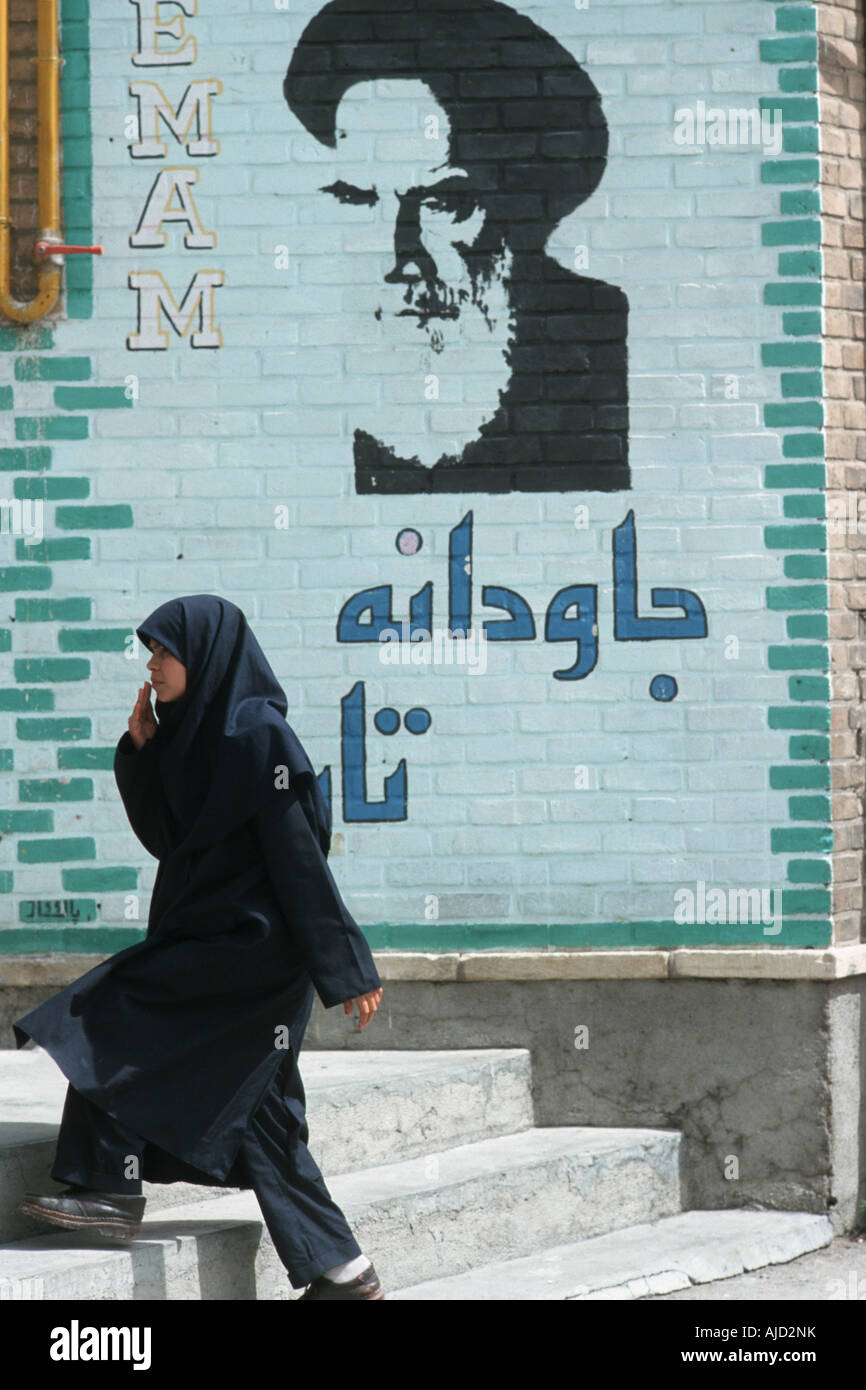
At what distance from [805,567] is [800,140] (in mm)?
1456

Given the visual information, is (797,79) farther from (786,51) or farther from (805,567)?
(805,567)

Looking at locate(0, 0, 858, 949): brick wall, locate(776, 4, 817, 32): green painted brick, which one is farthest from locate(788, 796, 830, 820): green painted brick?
locate(776, 4, 817, 32): green painted brick

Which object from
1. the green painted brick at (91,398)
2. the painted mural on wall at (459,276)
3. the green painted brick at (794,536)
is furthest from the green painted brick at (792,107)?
the green painted brick at (91,398)

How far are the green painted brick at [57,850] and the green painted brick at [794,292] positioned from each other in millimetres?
2968

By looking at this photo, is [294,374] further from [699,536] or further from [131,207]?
[699,536]

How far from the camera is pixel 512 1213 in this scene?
482 centimetres

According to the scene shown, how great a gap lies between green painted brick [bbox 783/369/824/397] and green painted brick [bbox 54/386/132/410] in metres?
2.24

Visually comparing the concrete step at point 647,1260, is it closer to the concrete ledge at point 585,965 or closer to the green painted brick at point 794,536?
the concrete ledge at point 585,965

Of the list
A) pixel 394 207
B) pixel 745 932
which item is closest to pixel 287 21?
pixel 394 207

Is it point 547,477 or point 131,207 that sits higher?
point 131,207

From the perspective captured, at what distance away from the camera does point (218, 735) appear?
3912mm

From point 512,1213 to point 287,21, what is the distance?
4.02m

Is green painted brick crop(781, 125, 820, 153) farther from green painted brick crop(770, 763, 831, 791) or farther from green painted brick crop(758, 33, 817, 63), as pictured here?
green painted brick crop(770, 763, 831, 791)

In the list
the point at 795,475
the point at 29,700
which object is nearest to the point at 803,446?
the point at 795,475
